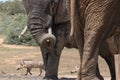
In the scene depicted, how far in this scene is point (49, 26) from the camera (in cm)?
811

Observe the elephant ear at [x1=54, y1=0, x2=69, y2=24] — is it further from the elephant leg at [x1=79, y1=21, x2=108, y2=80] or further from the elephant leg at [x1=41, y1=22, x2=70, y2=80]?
the elephant leg at [x1=79, y1=21, x2=108, y2=80]

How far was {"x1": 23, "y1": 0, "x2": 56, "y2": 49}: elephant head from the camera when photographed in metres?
7.82

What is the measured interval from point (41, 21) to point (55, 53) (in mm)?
823

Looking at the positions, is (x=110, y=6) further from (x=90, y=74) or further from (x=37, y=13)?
(x=37, y=13)

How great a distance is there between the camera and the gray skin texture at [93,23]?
4.18 meters

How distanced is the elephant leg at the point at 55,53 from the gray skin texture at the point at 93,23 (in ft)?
13.0

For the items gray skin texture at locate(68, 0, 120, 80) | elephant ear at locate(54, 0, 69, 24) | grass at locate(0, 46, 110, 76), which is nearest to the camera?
gray skin texture at locate(68, 0, 120, 80)

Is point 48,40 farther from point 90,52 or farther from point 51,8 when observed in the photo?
point 90,52

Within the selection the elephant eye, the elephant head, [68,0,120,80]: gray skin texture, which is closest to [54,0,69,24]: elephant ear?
the elephant eye

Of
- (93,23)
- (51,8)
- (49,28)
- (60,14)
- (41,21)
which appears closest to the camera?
(93,23)

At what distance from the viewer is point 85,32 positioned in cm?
430

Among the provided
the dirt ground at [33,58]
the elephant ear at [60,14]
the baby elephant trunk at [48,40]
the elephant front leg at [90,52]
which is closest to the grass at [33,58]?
the dirt ground at [33,58]

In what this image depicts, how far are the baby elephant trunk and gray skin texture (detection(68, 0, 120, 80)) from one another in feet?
11.4

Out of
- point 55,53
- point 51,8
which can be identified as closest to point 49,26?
point 51,8
